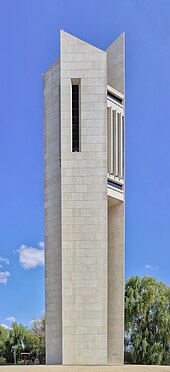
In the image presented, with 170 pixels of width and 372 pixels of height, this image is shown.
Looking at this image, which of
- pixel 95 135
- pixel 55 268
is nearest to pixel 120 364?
pixel 55 268

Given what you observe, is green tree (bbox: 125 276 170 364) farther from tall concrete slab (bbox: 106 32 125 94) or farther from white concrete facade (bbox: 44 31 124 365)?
tall concrete slab (bbox: 106 32 125 94)

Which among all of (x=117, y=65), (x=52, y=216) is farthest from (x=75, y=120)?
(x=52, y=216)

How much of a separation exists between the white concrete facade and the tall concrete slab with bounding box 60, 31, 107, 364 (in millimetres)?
41

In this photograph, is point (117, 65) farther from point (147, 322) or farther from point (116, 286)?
point (147, 322)

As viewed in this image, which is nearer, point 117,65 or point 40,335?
point 117,65

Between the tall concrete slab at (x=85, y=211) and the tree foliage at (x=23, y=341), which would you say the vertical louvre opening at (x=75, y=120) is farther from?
the tree foliage at (x=23, y=341)

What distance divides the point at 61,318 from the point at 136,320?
12907mm

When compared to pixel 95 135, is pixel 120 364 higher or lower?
lower

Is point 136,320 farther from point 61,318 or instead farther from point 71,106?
point 71,106

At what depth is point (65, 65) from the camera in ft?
85.3

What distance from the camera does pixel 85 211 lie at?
984 inches

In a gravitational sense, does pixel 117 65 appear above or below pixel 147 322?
above

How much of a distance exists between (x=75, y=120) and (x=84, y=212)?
169 inches

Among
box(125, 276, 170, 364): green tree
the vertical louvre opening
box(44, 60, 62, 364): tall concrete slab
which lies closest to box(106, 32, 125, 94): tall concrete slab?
the vertical louvre opening
